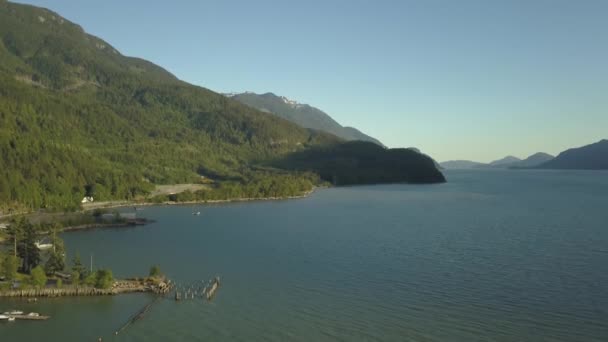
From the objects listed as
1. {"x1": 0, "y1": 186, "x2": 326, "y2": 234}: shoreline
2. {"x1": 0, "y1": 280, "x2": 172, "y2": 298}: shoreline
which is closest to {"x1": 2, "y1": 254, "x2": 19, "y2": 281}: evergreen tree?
{"x1": 0, "y1": 280, "x2": 172, "y2": 298}: shoreline

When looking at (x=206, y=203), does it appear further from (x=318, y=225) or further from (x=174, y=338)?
(x=174, y=338)

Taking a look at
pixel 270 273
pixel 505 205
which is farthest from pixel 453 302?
pixel 505 205

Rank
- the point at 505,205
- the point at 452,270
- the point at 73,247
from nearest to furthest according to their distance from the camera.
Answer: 1. the point at 452,270
2. the point at 73,247
3. the point at 505,205

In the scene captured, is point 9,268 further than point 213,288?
No

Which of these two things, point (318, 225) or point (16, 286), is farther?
point (318, 225)

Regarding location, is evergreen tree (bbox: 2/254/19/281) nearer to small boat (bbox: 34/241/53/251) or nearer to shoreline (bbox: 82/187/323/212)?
small boat (bbox: 34/241/53/251)

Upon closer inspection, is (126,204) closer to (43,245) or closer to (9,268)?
(43,245)

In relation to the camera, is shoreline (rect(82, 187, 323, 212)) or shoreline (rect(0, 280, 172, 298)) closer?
shoreline (rect(0, 280, 172, 298))

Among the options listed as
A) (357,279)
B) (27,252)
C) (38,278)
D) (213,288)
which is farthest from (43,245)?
(357,279)
